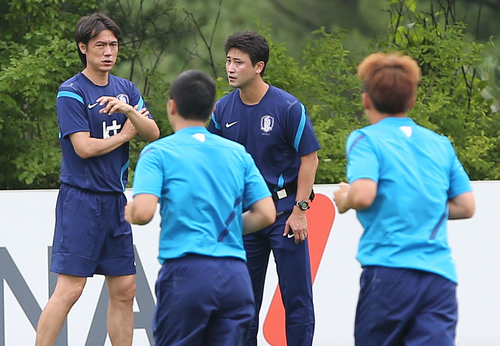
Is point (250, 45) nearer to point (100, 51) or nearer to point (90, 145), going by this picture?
point (100, 51)

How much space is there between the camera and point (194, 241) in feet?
10.2

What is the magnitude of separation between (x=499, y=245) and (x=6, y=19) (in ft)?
17.2

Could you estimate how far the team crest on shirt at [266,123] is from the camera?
4547 mm

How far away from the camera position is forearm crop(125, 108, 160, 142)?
4.35 m

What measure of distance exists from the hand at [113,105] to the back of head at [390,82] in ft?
5.04

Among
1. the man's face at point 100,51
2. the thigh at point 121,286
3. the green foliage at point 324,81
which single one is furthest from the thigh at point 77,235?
the green foliage at point 324,81

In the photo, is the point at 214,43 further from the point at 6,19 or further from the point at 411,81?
the point at 411,81

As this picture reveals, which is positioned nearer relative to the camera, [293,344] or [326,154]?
[293,344]

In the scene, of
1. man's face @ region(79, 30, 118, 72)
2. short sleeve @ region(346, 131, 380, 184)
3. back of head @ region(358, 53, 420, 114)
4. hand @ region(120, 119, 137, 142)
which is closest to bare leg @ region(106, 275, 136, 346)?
hand @ region(120, 119, 137, 142)

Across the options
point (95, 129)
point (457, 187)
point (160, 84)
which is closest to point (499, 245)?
point (457, 187)

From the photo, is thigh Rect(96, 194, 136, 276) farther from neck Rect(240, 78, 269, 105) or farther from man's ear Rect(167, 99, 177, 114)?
man's ear Rect(167, 99, 177, 114)

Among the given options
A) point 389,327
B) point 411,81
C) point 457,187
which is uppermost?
point 411,81

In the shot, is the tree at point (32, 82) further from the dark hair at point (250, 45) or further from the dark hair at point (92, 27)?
the dark hair at point (250, 45)

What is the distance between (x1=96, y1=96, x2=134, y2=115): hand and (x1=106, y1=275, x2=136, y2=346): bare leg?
95cm
